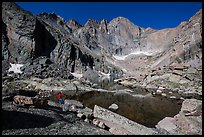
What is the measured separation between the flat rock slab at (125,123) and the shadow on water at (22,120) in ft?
19.3

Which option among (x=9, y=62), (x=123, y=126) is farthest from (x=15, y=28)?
(x=123, y=126)

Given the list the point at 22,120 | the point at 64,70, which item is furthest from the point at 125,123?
the point at 64,70

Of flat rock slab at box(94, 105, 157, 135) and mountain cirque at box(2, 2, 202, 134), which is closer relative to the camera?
flat rock slab at box(94, 105, 157, 135)

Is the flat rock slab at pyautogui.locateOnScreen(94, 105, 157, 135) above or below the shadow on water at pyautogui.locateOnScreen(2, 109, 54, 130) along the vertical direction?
below

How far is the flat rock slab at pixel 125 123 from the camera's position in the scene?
17.5 meters

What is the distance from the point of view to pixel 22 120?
48.1ft

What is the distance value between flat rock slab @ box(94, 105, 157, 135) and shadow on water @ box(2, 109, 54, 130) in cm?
587

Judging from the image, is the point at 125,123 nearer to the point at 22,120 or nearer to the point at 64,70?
the point at 22,120

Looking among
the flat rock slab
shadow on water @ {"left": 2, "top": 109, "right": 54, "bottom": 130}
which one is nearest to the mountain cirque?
shadow on water @ {"left": 2, "top": 109, "right": 54, "bottom": 130}

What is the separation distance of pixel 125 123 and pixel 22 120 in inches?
374

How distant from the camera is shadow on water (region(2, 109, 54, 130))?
44.2 feet

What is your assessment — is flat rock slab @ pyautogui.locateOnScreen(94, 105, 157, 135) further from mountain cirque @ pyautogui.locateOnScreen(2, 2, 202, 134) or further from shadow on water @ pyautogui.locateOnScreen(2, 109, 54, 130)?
shadow on water @ pyautogui.locateOnScreen(2, 109, 54, 130)

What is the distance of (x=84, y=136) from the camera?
13.3 meters

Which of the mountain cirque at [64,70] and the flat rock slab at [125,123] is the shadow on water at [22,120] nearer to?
the mountain cirque at [64,70]
